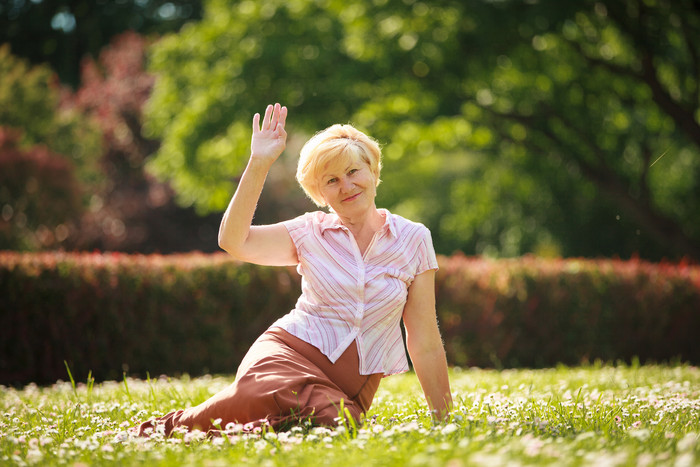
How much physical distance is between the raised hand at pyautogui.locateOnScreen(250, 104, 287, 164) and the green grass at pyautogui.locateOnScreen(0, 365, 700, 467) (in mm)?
1312

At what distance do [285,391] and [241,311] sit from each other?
479 cm

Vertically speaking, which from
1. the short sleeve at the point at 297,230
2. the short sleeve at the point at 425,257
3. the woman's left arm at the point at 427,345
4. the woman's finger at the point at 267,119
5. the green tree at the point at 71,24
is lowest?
the woman's left arm at the point at 427,345

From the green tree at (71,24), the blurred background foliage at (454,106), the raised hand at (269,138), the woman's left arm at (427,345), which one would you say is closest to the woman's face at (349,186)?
the raised hand at (269,138)

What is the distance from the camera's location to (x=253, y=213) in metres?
3.17

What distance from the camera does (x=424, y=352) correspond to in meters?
3.42

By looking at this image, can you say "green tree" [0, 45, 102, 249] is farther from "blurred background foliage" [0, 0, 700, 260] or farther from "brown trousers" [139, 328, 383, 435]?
"brown trousers" [139, 328, 383, 435]

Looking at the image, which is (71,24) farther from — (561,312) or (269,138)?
(269,138)

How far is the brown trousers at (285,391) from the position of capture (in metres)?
3.13

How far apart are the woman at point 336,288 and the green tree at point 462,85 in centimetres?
764

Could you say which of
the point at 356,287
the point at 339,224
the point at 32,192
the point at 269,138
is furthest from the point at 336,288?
the point at 32,192

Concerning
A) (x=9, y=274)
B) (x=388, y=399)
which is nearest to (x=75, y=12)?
(x=9, y=274)

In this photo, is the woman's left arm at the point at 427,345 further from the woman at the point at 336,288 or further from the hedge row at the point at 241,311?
the hedge row at the point at 241,311

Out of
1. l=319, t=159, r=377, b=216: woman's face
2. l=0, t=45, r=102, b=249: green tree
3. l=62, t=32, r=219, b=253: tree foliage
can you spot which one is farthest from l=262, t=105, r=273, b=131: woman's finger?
l=62, t=32, r=219, b=253: tree foliage

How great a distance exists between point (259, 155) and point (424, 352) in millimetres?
1290
